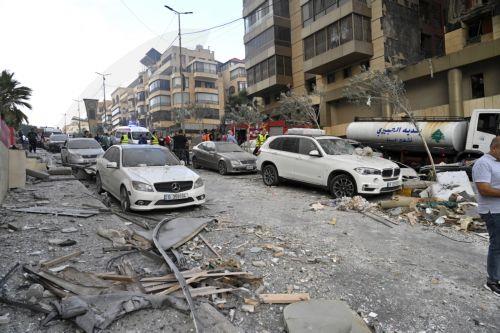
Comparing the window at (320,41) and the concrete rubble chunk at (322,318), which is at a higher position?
the window at (320,41)

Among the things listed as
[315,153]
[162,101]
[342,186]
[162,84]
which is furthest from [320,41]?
[162,84]

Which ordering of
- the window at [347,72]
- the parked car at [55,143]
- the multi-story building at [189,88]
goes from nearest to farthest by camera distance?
the parked car at [55,143], the window at [347,72], the multi-story building at [189,88]

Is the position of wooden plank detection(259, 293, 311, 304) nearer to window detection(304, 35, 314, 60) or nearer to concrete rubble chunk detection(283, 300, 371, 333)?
concrete rubble chunk detection(283, 300, 371, 333)

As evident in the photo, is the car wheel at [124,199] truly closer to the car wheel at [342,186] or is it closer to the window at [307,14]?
the car wheel at [342,186]

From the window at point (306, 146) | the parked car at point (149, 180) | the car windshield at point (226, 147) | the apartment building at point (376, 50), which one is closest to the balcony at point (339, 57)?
the apartment building at point (376, 50)

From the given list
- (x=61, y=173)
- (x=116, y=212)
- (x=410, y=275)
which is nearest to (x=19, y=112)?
(x=61, y=173)

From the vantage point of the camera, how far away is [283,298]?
13.3 ft

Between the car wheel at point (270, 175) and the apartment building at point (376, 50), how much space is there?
15.7 metres

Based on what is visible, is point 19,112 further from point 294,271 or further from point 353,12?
point 294,271

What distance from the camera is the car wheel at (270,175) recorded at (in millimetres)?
11609

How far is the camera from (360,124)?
59.2 ft

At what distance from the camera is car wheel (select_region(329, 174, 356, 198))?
937 cm

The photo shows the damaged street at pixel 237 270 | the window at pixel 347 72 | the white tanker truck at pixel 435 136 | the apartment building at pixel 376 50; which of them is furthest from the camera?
the window at pixel 347 72

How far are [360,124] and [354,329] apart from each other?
51.4 feet
